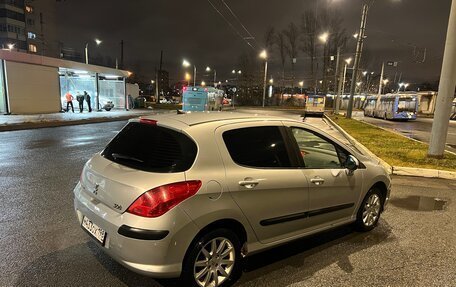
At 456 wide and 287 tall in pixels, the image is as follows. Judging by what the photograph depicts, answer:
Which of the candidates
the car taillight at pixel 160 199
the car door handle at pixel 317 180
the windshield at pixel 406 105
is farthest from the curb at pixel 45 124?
the windshield at pixel 406 105

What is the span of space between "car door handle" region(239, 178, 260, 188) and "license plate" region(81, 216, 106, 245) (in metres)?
1.36

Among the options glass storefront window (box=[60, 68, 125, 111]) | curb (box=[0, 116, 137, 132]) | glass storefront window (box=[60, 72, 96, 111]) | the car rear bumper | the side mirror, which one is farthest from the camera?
glass storefront window (box=[60, 72, 96, 111])

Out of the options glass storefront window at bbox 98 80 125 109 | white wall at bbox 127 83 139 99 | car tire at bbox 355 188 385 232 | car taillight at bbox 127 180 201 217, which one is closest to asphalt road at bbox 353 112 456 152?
car tire at bbox 355 188 385 232

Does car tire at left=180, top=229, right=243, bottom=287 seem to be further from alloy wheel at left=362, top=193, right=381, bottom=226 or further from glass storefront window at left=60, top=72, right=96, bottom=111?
glass storefront window at left=60, top=72, right=96, bottom=111

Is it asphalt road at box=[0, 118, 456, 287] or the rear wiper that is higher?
Result: the rear wiper

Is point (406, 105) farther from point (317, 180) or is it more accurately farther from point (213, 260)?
point (213, 260)

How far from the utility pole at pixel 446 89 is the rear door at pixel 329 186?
24.3 ft

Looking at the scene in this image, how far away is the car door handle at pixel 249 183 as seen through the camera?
125 inches

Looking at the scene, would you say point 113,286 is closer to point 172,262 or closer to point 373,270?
point 172,262

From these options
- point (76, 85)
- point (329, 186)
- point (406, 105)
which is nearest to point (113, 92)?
point (76, 85)

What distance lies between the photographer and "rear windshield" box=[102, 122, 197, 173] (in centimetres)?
304

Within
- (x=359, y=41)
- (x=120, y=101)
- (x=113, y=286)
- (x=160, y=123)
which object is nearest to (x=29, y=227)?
(x=113, y=286)

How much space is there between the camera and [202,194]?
2.92 metres

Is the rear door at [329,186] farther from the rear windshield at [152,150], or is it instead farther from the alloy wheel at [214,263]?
the rear windshield at [152,150]
